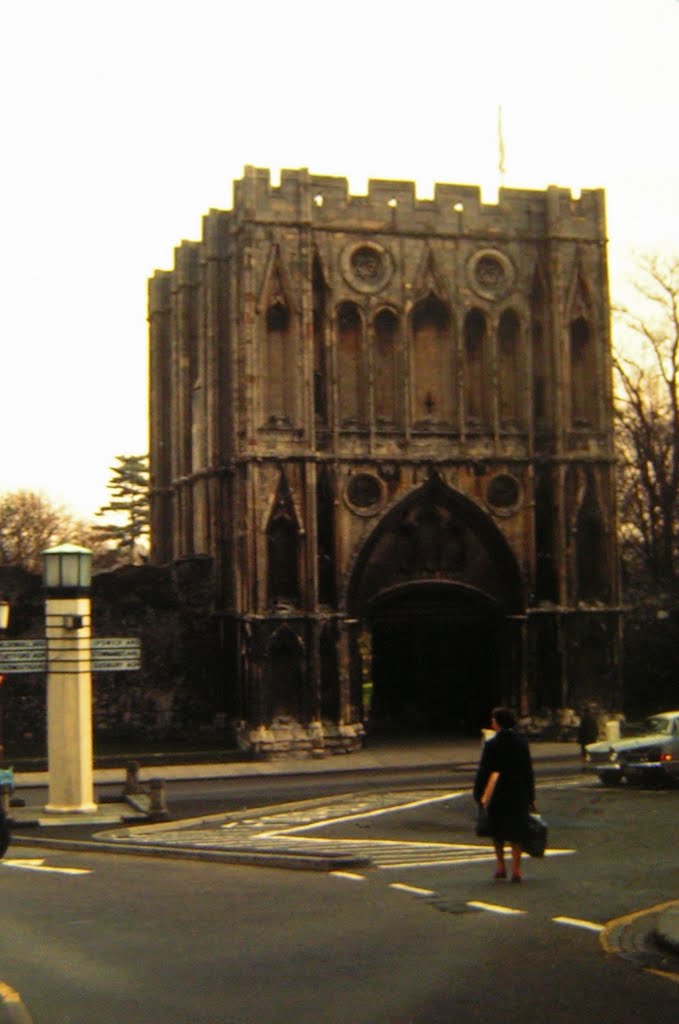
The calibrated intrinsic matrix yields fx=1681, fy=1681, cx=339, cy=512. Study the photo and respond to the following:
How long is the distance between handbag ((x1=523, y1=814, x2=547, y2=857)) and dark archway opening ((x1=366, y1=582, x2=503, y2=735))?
29.8 metres

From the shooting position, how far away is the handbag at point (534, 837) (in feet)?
46.8

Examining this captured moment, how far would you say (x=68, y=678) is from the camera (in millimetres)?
25969

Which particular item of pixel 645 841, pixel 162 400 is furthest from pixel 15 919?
pixel 162 400

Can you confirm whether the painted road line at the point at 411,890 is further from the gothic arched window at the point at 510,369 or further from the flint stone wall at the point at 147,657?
the gothic arched window at the point at 510,369

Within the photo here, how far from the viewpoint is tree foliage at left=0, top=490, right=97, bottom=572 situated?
275ft

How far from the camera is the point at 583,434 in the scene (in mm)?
44062

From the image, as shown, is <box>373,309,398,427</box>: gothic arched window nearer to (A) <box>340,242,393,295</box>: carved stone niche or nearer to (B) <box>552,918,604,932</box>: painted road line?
(A) <box>340,242,393,295</box>: carved stone niche

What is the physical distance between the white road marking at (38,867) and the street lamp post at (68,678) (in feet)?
20.4

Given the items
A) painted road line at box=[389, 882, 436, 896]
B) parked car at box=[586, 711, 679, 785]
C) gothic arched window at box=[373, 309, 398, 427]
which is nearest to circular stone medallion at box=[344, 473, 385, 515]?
gothic arched window at box=[373, 309, 398, 427]

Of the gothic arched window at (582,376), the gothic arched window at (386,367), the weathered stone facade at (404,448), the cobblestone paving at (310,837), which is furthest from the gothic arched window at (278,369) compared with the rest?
the cobblestone paving at (310,837)

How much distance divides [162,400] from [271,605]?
12.0m

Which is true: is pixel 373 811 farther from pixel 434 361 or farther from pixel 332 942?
pixel 434 361

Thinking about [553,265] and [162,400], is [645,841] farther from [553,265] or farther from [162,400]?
[162,400]

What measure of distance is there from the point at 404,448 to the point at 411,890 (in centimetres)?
2879
